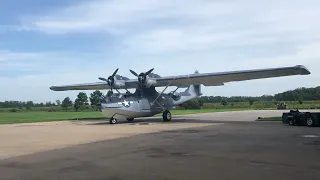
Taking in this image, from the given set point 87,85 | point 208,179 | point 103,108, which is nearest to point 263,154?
point 208,179

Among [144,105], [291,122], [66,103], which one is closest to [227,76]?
[291,122]

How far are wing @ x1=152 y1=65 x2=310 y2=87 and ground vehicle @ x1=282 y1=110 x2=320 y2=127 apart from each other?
3.05 metres

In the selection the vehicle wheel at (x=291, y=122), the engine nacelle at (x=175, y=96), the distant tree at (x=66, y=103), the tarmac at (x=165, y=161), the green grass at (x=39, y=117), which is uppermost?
the distant tree at (x=66, y=103)

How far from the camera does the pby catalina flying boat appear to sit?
27.5 metres

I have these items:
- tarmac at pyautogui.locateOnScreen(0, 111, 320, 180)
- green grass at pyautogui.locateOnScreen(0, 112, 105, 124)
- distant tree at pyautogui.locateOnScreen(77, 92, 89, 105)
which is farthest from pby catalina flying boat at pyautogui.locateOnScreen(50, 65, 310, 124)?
distant tree at pyautogui.locateOnScreen(77, 92, 89, 105)

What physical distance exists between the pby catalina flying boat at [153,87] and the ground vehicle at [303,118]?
3.20 m

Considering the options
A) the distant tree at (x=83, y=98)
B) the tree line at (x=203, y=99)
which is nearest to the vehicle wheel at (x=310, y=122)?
the tree line at (x=203, y=99)

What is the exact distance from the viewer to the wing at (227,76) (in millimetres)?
24719

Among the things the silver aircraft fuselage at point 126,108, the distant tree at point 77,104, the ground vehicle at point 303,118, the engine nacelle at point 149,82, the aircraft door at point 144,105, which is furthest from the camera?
the distant tree at point 77,104

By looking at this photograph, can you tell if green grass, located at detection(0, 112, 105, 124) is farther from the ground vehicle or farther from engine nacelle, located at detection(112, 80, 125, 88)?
the ground vehicle

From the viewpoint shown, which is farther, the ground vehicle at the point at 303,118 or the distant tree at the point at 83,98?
the distant tree at the point at 83,98

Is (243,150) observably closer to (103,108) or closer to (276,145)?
(276,145)

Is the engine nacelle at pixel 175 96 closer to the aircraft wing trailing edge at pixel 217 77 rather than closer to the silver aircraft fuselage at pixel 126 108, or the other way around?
the aircraft wing trailing edge at pixel 217 77

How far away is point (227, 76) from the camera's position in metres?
28.5
